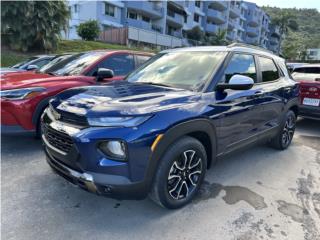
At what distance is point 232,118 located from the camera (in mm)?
3359

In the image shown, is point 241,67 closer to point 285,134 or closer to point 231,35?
point 285,134

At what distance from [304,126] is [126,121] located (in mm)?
6204

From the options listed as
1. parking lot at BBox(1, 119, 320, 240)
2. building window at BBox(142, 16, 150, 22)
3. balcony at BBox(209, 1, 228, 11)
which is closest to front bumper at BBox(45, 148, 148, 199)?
parking lot at BBox(1, 119, 320, 240)

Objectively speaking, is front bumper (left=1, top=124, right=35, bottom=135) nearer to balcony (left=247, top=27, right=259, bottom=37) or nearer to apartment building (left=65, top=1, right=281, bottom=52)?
apartment building (left=65, top=1, right=281, bottom=52)

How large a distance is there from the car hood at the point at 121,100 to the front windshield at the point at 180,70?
0.24 metres

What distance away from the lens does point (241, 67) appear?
12.3 ft

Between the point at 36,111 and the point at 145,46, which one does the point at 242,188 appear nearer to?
the point at 36,111

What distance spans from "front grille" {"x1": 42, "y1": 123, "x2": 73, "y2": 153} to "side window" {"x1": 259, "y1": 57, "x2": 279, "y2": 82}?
3.00 meters

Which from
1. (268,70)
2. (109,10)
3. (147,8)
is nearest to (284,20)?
(147,8)

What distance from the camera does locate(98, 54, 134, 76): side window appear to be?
534cm

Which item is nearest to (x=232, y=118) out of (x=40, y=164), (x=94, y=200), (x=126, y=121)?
(x=126, y=121)

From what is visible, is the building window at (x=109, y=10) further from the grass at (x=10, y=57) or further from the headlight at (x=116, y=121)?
the headlight at (x=116, y=121)

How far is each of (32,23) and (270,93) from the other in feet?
47.1

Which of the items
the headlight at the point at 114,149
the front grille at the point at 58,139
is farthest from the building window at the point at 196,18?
the headlight at the point at 114,149
